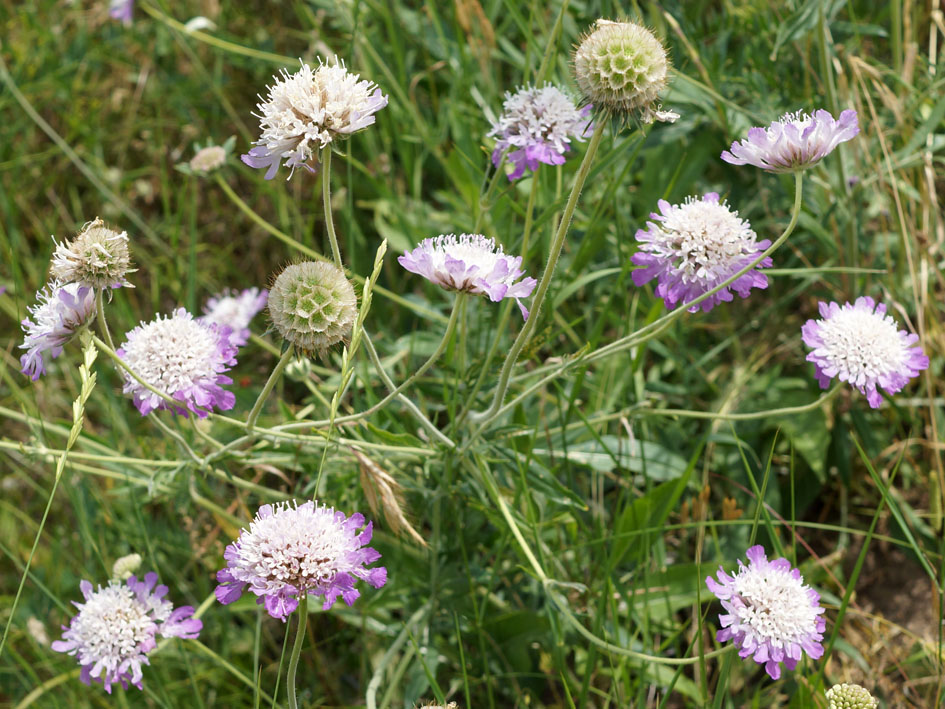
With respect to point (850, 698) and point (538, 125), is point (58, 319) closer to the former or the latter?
point (538, 125)

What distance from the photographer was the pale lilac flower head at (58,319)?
1.64 m

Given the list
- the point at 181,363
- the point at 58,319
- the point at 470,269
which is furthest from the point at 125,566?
the point at 470,269

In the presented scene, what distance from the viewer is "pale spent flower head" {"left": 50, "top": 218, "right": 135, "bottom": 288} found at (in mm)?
1553

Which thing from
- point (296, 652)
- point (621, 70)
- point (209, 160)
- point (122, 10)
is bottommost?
point (296, 652)

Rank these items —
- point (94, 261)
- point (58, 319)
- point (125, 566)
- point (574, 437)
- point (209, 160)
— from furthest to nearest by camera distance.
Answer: point (209, 160) < point (574, 437) < point (125, 566) < point (58, 319) < point (94, 261)

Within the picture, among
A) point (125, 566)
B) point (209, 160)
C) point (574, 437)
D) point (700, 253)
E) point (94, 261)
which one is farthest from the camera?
point (209, 160)

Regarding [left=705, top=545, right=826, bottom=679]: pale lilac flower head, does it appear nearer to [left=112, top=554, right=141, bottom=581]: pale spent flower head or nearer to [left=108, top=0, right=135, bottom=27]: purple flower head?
[left=112, top=554, right=141, bottom=581]: pale spent flower head

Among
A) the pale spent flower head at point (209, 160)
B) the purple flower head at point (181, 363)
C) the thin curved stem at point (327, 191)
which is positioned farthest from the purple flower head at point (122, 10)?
the thin curved stem at point (327, 191)

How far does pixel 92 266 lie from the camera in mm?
1556

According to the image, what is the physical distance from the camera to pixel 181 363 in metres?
1.87

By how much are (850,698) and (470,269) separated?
104 cm

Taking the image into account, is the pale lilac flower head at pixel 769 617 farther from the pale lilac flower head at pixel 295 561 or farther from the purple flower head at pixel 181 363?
the purple flower head at pixel 181 363

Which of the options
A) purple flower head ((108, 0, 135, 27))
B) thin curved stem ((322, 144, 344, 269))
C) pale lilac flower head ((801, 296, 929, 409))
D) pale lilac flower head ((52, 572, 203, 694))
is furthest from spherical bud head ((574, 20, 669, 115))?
purple flower head ((108, 0, 135, 27))

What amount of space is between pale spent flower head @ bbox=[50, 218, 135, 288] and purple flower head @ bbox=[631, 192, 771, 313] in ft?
3.29
